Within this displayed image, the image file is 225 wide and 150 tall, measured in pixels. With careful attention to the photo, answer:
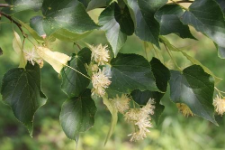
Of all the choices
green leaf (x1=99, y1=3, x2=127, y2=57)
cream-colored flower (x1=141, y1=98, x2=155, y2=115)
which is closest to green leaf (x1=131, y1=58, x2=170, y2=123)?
cream-colored flower (x1=141, y1=98, x2=155, y2=115)

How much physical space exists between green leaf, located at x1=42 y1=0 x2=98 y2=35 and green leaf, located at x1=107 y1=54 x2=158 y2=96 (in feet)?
0.32

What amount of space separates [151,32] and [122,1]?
0.34 feet

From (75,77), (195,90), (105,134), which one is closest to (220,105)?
(195,90)

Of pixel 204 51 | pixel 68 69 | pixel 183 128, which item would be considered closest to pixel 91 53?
pixel 68 69

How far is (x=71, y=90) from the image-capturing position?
0.69 metres

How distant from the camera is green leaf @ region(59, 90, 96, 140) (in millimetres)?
714

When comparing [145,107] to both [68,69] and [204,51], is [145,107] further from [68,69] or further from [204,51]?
[204,51]

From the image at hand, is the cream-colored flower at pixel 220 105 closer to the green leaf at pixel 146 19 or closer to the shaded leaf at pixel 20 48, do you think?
the green leaf at pixel 146 19

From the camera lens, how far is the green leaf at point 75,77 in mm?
684

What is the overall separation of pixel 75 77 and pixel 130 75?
0.10 m

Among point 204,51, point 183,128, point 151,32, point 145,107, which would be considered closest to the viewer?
point 151,32

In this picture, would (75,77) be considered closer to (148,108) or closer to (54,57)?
(54,57)

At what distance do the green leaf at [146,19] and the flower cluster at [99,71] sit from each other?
0.08 m

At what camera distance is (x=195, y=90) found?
74 cm
